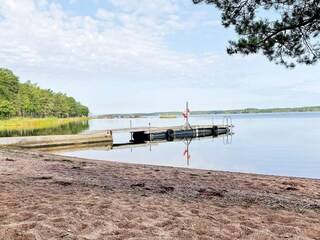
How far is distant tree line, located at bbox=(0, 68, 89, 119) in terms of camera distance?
62.9m

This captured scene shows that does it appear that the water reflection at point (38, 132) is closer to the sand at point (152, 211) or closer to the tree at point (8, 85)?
the tree at point (8, 85)

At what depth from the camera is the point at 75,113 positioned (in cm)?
12656

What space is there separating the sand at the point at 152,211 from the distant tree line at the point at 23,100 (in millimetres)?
58441

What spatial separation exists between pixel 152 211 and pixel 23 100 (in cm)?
7280

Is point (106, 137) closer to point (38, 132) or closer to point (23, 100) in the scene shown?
point (38, 132)

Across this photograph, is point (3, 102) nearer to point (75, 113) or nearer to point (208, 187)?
point (208, 187)

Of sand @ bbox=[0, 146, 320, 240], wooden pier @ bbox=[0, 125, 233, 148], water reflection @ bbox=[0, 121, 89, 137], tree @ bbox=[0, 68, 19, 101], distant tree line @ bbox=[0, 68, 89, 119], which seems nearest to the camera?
sand @ bbox=[0, 146, 320, 240]

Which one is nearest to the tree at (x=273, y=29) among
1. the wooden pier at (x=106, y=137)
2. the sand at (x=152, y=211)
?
the sand at (x=152, y=211)

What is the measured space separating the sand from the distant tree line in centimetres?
5844

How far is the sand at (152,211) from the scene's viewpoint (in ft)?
12.6

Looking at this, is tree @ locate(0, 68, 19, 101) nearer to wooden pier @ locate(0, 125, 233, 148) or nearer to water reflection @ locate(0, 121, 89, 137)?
water reflection @ locate(0, 121, 89, 137)

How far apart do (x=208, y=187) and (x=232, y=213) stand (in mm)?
2610

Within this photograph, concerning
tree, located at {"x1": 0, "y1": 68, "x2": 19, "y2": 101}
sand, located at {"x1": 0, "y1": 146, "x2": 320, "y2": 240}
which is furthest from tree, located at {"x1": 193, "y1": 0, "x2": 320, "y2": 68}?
tree, located at {"x1": 0, "y1": 68, "x2": 19, "y2": 101}

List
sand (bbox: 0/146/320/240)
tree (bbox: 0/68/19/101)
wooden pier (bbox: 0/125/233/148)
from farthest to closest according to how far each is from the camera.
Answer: tree (bbox: 0/68/19/101), wooden pier (bbox: 0/125/233/148), sand (bbox: 0/146/320/240)
